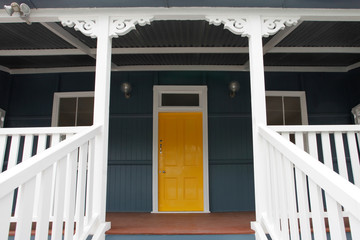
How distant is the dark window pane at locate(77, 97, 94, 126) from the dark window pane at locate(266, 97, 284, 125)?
3.47 m

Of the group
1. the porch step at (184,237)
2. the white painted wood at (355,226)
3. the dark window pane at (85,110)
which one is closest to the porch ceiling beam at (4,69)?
the dark window pane at (85,110)

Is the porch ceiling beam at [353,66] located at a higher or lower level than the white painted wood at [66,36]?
higher

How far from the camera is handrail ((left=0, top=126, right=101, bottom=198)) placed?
3.68 feet

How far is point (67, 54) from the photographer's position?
13.0ft

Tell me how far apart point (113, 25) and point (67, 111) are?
109 inches

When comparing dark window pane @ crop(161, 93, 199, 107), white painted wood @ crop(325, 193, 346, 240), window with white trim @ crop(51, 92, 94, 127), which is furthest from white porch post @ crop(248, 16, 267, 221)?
window with white trim @ crop(51, 92, 94, 127)

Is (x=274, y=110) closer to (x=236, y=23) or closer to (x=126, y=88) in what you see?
(x=236, y=23)

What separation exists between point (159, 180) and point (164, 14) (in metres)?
2.93

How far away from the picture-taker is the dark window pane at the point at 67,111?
4.76 m

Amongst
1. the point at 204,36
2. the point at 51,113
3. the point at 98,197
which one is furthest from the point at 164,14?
the point at 51,113

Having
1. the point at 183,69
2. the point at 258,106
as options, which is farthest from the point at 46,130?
the point at 183,69

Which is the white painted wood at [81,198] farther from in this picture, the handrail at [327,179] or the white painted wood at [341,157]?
the white painted wood at [341,157]

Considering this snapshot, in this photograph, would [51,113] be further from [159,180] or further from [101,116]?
[101,116]

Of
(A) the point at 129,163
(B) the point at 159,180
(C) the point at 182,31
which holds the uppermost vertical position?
(C) the point at 182,31
